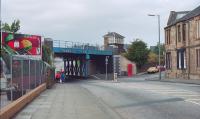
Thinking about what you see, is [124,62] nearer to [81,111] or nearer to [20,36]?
[20,36]

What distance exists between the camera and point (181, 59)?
58.3m

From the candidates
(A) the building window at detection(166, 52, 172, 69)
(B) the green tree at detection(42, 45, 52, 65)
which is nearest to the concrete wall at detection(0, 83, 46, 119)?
(B) the green tree at detection(42, 45, 52, 65)

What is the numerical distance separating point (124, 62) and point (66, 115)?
77243mm

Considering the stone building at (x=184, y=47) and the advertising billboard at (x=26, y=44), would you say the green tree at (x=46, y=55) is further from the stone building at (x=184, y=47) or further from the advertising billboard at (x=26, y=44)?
the stone building at (x=184, y=47)

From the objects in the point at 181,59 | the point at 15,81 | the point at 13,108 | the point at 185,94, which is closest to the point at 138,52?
the point at 181,59

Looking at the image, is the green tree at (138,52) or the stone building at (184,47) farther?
the green tree at (138,52)

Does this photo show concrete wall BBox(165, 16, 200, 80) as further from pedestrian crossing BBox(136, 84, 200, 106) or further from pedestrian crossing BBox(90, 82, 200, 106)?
Answer: pedestrian crossing BBox(136, 84, 200, 106)

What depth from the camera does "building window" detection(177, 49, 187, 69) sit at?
56938mm

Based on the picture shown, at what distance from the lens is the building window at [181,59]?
56.9m

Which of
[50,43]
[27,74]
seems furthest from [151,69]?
[27,74]

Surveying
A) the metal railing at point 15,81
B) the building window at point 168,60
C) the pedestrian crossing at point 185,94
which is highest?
the building window at point 168,60

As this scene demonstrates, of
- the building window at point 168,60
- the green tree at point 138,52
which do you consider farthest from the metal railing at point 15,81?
the green tree at point 138,52

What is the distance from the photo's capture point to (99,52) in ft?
269

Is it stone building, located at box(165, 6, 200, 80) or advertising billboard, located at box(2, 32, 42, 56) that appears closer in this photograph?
stone building, located at box(165, 6, 200, 80)
